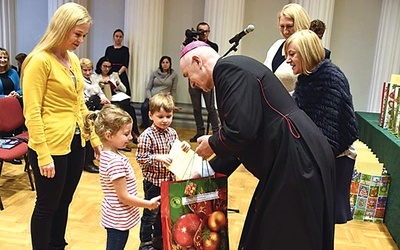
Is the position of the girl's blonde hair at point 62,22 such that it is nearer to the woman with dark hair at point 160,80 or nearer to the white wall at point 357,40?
the woman with dark hair at point 160,80

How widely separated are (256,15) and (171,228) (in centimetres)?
559

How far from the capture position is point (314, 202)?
1.57m

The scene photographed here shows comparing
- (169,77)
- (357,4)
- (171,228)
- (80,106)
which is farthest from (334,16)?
(171,228)

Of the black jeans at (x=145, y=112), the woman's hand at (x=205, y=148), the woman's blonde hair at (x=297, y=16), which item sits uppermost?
the woman's blonde hair at (x=297, y=16)

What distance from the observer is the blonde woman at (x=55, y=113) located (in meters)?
1.96

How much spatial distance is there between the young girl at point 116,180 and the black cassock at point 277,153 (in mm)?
539

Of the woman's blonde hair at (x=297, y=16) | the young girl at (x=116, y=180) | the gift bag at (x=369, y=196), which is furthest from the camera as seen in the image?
the gift bag at (x=369, y=196)

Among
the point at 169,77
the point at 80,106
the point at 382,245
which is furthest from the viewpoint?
the point at 169,77

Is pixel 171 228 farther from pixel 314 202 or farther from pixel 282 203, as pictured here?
pixel 314 202

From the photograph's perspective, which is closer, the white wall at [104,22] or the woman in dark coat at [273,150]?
the woman in dark coat at [273,150]

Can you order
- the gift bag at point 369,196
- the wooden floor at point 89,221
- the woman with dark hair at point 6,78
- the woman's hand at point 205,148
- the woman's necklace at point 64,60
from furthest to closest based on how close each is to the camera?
the woman with dark hair at point 6,78 < the gift bag at point 369,196 < the wooden floor at point 89,221 < the woman's necklace at point 64,60 < the woman's hand at point 205,148

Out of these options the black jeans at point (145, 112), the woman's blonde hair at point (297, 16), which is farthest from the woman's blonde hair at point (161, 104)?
the black jeans at point (145, 112)

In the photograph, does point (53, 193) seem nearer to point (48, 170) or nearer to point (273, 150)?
point (48, 170)

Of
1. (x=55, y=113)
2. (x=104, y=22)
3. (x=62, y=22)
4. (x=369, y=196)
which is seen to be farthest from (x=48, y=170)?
(x=104, y=22)
